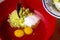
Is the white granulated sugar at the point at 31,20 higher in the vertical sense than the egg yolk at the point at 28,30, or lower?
higher

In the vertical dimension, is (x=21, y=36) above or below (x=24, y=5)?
below

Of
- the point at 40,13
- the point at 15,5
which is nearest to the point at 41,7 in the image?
the point at 40,13

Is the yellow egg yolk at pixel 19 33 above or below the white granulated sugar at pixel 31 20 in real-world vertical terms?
below

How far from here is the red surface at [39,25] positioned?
140 cm

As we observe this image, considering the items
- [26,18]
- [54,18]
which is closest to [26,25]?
[26,18]

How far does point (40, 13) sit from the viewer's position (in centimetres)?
144

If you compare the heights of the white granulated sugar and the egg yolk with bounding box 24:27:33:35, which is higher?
the white granulated sugar

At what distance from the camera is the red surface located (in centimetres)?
140

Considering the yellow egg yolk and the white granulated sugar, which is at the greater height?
the white granulated sugar

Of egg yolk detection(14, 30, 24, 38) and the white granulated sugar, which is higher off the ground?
the white granulated sugar

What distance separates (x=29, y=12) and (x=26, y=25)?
0.25 ft

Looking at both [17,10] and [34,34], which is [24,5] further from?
[34,34]

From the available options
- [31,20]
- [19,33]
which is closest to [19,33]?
[19,33]

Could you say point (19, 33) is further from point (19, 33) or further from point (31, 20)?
point (31, 20)
